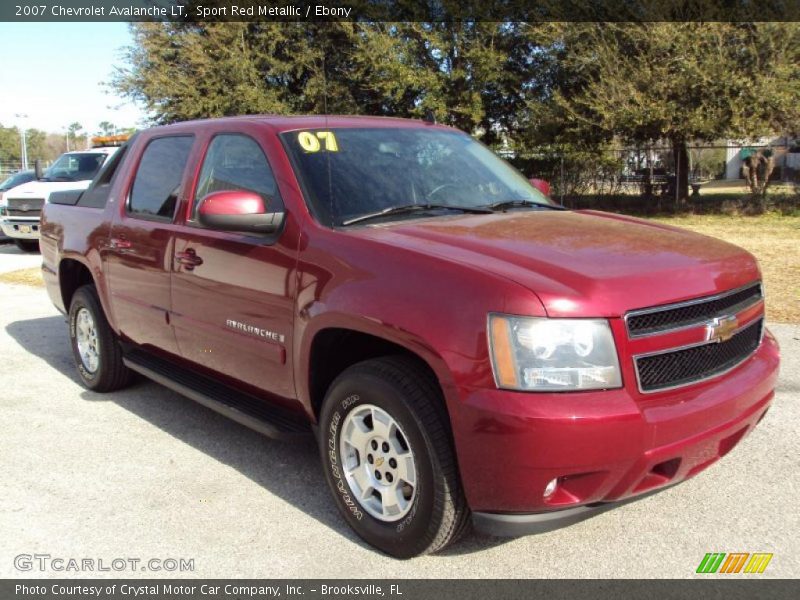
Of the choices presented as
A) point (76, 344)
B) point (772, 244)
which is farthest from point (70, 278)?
point (772, 244)

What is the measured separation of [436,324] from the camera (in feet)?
9.18

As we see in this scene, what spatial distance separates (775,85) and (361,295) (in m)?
17.6

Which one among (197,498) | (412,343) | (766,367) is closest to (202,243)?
(197,498)

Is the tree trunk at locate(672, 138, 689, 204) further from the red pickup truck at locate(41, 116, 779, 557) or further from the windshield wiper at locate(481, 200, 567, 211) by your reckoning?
the windshield wiper at locate(481, 200, 567, 211)

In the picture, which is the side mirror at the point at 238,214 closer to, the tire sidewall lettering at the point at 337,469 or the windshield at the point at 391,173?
the windshield at the point at 391,173

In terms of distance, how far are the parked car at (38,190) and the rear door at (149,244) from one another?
10.3m

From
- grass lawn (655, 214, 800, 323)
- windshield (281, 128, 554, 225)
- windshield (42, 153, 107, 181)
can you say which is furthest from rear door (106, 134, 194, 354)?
windshield (42, 153, 107, 181)

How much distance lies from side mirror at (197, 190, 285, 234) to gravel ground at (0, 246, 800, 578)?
139 centimetres

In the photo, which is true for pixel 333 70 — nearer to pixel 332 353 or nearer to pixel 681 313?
pixel 332 353

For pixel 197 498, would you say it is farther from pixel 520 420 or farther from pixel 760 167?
pixel 760 167

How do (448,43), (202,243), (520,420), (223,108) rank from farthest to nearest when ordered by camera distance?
(223,108) → (448,43) → (202,243) → (520,420)

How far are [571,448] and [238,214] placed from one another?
6.13 ft

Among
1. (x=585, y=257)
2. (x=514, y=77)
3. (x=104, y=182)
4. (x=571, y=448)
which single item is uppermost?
(x=514, y=77)

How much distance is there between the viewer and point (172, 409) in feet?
17.1
